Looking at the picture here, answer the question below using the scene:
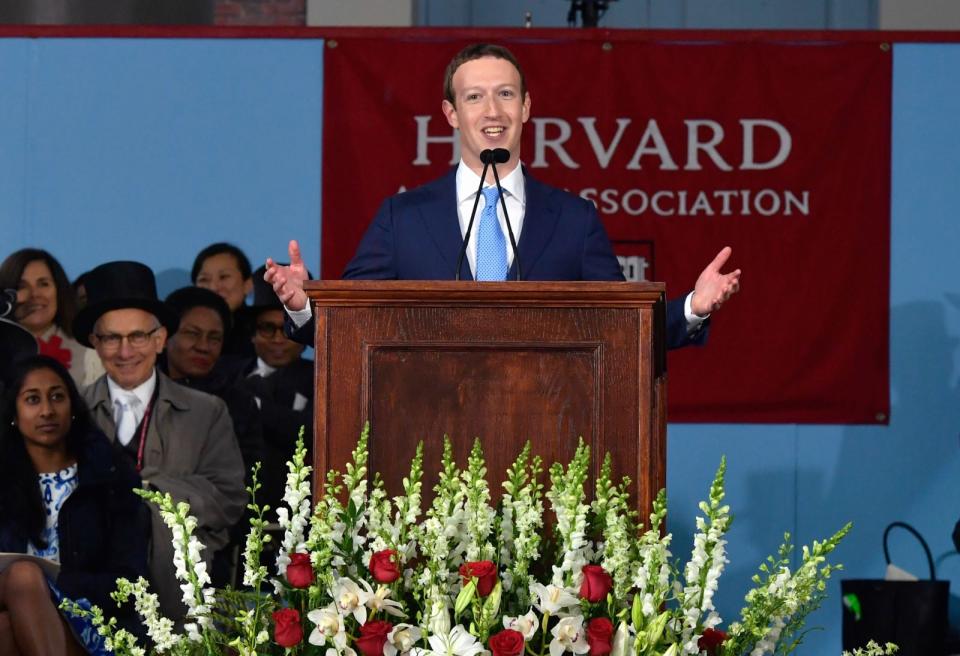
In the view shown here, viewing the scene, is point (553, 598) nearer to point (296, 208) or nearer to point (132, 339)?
point (132, 339)

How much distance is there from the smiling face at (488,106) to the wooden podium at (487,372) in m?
0.62

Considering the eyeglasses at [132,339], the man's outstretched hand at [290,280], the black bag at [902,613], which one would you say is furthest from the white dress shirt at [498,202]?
the eyeglasses at [132,339]

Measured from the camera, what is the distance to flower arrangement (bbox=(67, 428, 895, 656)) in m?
1.98

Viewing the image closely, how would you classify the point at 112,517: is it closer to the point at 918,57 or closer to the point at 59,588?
the point at 59,588

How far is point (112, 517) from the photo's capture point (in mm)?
4637

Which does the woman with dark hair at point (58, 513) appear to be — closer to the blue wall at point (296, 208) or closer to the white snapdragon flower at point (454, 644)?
the blue wall at point (296, 208)

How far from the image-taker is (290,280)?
8.57 feet

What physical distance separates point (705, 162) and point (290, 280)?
11.0 feet

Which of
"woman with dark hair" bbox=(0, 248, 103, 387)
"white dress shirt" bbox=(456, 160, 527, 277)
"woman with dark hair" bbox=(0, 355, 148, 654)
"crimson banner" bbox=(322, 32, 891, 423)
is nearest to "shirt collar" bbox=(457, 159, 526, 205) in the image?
"white dress shirt" bbox=(456, 160, 527, 277)

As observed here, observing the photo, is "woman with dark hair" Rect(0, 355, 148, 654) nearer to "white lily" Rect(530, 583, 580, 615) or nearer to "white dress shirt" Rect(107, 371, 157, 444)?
"white dress shirt" Rect(107, 371, 157, 444)

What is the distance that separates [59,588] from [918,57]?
11.3 ft

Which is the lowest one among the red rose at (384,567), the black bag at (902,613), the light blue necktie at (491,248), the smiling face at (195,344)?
the black bag at (902,613)

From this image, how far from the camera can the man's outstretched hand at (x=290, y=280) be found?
102 inches

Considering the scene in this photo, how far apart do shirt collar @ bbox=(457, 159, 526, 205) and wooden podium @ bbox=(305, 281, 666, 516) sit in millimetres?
649
